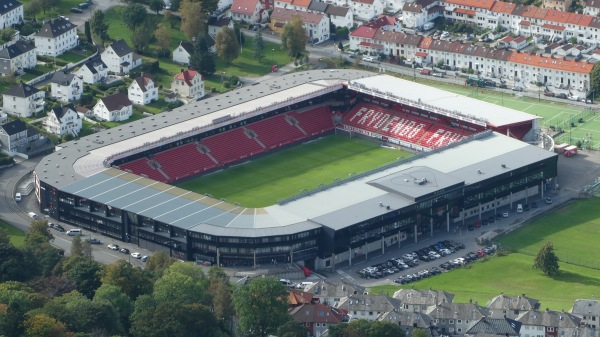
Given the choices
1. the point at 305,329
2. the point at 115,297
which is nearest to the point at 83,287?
the point at 115,297

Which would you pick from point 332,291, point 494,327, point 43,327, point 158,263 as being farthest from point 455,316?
point 43,327

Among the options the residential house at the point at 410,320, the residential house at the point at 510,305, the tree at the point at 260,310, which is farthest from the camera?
the residential house at the point at 510,305

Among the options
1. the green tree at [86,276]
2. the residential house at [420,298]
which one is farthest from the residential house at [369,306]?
the green tree at [86,276]

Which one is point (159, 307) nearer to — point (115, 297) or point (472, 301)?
point (115, 297)

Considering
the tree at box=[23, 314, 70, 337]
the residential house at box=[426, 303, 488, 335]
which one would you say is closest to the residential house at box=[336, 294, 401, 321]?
the residential house at box=[426, 303, 488, 335]

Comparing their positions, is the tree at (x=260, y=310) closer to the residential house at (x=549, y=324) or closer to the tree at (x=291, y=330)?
the tree at (x=291, y=330)

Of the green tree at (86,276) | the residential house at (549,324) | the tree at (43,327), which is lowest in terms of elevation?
the residential house at (549,324)
